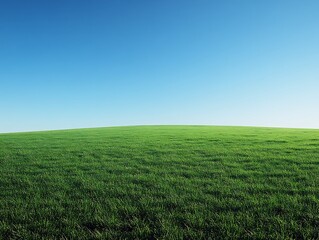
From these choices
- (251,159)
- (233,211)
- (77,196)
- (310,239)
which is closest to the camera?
(310,239)

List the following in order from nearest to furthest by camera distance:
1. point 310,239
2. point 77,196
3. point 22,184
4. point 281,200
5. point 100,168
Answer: point 310,239
point 281,200
point 77,196
point 22,184
point 100,168

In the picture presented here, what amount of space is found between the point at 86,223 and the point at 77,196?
5.41 ft

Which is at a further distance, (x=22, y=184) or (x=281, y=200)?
(x=22, y=184)

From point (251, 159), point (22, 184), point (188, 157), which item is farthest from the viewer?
point (188, 157)

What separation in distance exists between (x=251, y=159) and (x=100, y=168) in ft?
21.6

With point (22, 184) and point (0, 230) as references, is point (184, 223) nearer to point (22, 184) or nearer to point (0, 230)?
point (0, 230)

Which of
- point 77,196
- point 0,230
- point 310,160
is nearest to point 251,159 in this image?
point 310,160

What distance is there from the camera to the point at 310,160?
9742 mm

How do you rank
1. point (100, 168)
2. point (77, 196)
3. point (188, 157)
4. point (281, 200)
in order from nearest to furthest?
point (281, 200)
point (77, 196)
point (100, 168)
point (188, 157)

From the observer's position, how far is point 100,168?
30.7ft

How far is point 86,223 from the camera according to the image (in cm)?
467

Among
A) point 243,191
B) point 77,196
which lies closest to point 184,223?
point 243,191

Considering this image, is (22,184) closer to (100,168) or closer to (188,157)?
(100,168)

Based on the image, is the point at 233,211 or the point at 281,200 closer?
the point at 233,211
